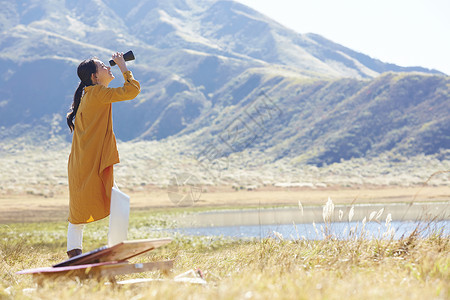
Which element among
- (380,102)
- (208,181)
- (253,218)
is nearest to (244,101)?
(380,102)

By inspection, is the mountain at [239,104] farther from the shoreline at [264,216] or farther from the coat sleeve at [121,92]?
the coat sleeve at [121,92]

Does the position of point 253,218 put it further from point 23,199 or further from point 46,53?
point 46,53

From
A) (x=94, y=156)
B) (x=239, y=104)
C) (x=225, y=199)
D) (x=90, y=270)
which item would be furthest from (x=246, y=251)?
(x=239, y=104)

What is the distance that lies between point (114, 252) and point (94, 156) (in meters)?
1.16

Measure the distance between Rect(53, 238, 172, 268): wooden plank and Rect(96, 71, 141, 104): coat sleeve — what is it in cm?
146

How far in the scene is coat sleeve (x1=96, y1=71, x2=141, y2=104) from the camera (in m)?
5.26

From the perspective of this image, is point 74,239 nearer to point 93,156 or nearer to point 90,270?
point 93,156

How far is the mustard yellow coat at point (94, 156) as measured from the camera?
5.29 metres

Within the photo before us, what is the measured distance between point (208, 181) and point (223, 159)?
73.6 ft

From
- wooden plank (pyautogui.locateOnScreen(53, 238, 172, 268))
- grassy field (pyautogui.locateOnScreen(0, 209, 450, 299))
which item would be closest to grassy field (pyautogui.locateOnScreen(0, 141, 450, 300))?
grassy field (pyautogui.locateOnScreen(0, 209, 450, 299))

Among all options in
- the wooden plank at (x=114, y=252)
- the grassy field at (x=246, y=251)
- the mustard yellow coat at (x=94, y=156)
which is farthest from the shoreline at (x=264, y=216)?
the wooden plank at (x=114, y=252)

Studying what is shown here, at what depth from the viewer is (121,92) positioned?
5262 mm

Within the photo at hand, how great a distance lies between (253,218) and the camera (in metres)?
28.7

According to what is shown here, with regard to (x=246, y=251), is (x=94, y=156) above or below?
above
